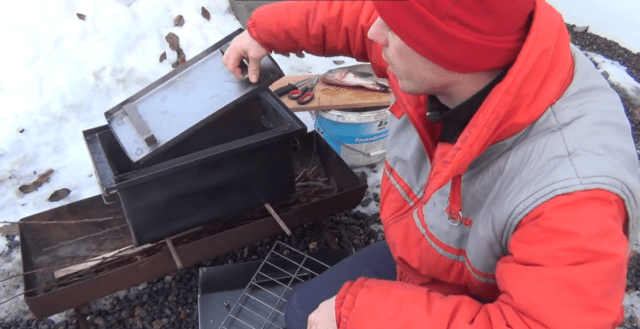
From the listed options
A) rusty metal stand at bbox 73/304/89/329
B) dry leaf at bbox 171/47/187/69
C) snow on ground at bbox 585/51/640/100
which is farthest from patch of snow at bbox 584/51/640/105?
rusty metal stand at bbox 73/304/89/329

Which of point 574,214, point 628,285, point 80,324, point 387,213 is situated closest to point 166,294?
point 80,324

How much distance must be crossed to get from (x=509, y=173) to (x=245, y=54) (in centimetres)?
113

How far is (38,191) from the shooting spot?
2865mm

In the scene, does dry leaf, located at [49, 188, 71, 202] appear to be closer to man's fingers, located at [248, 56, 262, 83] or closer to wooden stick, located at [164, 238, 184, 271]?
wooden stick, located at [164, 238, 184, 271]

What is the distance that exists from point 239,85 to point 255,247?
1.10 metres

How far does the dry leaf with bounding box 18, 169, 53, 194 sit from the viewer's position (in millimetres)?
2854

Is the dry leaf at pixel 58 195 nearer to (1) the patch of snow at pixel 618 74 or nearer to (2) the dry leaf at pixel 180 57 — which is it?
(2) the dry leaf at pixel 180 57

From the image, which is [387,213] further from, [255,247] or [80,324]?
[80,324]

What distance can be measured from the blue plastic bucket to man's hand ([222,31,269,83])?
95cm

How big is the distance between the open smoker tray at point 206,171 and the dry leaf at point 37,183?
117 cm

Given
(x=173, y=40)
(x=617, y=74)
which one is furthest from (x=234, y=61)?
(x=617, y=74)

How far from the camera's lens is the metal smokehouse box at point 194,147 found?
1816 mm

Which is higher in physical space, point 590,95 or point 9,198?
point 590,95

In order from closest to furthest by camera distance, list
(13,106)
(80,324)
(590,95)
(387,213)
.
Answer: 1. (590,95)
2. (387,213)
3. (80,324)
4. (13,106)
